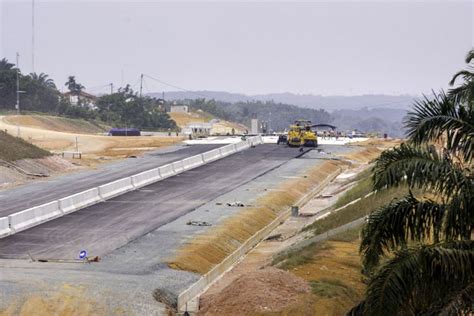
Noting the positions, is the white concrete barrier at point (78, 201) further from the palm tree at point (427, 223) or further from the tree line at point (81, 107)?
the tree line at point (81, 107)

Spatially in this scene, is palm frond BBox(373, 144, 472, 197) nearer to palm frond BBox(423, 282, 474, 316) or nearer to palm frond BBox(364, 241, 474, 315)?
palm frond BBox(364, 241, 474, 315)

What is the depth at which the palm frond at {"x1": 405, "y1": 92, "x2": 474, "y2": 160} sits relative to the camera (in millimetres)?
12375

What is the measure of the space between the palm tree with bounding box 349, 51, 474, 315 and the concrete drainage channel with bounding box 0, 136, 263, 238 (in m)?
21.1

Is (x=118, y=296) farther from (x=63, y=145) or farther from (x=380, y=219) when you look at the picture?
(x=63, y=145)

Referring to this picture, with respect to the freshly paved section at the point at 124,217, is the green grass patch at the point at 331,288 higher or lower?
higher

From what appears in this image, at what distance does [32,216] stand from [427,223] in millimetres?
23470

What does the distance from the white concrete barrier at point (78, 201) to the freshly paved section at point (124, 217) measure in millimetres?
438

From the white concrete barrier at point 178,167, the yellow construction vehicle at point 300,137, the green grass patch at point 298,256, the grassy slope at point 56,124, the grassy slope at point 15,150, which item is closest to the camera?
the green grass patch at point 298,256

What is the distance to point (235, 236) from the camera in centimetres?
3391

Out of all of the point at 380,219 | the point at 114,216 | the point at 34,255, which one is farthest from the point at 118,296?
the point at 114,216

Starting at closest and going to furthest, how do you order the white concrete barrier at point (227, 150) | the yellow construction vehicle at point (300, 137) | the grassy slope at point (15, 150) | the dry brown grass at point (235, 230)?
the dry brown grass at point (235, 230)
the grassy slope at point (15, 150)
the white concrete barrier at point (227, 150)
the yellow construction vehicle at point (300, 137)

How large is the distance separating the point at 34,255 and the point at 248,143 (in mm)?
51060

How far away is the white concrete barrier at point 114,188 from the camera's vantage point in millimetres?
41112

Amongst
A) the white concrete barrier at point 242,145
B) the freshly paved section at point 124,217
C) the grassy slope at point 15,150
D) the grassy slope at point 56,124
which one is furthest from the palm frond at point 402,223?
the grassy slope at point 56,124
